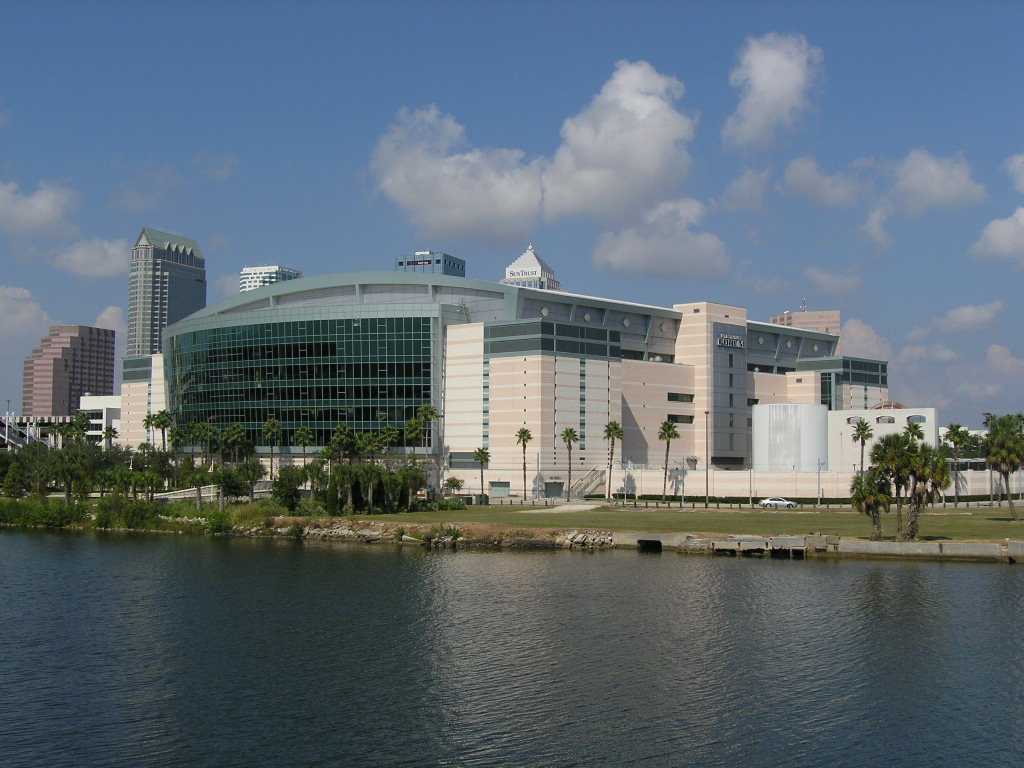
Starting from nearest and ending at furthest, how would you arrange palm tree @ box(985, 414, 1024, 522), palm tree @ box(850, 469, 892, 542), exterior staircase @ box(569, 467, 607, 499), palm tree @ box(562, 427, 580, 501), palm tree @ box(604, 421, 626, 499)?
palm tree @ box(850, 469, 892, 542) → palm tree @ box(985, 414, 1024, 522) → palm tree @ box(562, 427, 580, 501) → palm tree @ box(604, 421, 626, 499) → exterior staircase @ box(569, 467, 607, 499)

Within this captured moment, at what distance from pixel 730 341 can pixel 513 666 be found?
13800 centimetres

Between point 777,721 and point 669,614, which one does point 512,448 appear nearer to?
point 669,614

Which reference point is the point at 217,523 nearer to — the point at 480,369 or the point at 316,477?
the point at 316,477

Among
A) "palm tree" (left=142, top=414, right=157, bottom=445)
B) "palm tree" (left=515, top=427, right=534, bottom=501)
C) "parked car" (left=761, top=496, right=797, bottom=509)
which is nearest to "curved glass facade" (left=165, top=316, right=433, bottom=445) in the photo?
"palm tree" (left=142, top=414, right=157, bottom=445)

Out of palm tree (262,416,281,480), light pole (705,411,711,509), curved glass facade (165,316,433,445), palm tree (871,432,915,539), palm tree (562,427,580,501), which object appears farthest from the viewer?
curved glass facade (165,316,433,445)

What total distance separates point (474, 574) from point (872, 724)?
4325 centimetres

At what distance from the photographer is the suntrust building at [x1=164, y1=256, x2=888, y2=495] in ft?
503

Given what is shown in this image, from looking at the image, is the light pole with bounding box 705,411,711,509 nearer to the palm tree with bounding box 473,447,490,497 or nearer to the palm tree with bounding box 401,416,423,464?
the palm tree with bounding box 473,447,490,497

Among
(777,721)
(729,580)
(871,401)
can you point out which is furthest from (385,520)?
(871,401)

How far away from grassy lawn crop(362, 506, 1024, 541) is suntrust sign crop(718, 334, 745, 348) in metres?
56.8

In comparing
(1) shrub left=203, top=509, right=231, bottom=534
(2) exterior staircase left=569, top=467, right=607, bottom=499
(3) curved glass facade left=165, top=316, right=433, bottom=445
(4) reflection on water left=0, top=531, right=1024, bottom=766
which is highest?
(3) curved glass facade left=165, top=316, right=433, bottom=445

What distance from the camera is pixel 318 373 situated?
536ft

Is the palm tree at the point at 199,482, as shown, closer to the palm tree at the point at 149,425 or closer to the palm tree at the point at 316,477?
the palm tree at the point at 316,477

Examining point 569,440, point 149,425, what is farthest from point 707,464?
point 149,425
